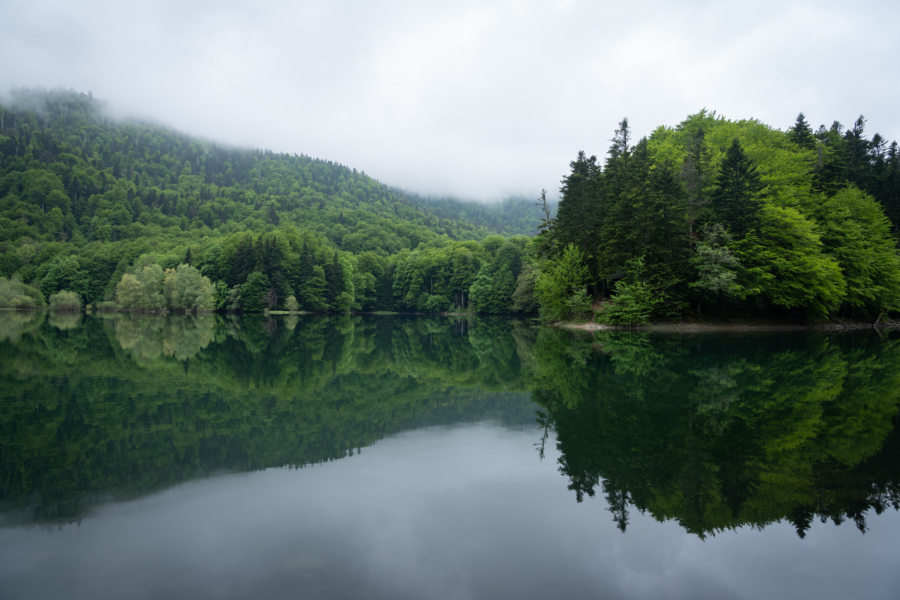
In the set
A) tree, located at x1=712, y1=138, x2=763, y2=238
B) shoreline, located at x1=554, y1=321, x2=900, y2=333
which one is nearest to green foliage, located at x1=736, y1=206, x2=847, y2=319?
tree, located at x1=712, y1=138, x2=763, y2=238

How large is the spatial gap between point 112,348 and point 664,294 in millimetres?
38873

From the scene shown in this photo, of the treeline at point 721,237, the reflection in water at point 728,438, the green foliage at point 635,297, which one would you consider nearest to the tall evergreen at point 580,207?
the treeline at point 721,237

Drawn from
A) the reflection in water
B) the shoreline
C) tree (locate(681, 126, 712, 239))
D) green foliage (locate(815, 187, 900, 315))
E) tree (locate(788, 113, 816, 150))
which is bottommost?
the reflection in water

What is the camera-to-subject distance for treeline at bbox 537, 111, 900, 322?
40.9 meters

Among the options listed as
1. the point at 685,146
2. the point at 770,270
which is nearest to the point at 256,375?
the point at 770,270

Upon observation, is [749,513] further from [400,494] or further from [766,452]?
[400,494]

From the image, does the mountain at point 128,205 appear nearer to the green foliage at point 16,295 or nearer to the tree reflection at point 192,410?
the green foliage at point 16,295

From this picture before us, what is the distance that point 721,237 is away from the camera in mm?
41594

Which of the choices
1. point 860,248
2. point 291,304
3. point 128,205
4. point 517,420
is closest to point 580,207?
point 860,248

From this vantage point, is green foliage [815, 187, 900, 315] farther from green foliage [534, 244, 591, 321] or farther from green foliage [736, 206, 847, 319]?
green foliage [534, 244, 591, 321]

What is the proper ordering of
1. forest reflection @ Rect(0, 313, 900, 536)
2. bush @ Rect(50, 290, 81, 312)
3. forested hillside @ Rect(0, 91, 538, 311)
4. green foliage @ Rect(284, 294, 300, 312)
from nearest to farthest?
forest reflection @ Rect(0, 313, 900, 536) → bush @ Rect(50, 290, 81, 312) → forested hillside @ Rect(0, 91, 538, 311) → green foliage @ Rect(284, 294, 300, 312)

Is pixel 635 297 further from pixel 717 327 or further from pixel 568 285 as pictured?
pixel 717 327

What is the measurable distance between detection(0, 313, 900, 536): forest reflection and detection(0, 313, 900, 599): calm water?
0.07 metres

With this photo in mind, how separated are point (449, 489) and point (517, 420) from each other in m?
5.12
